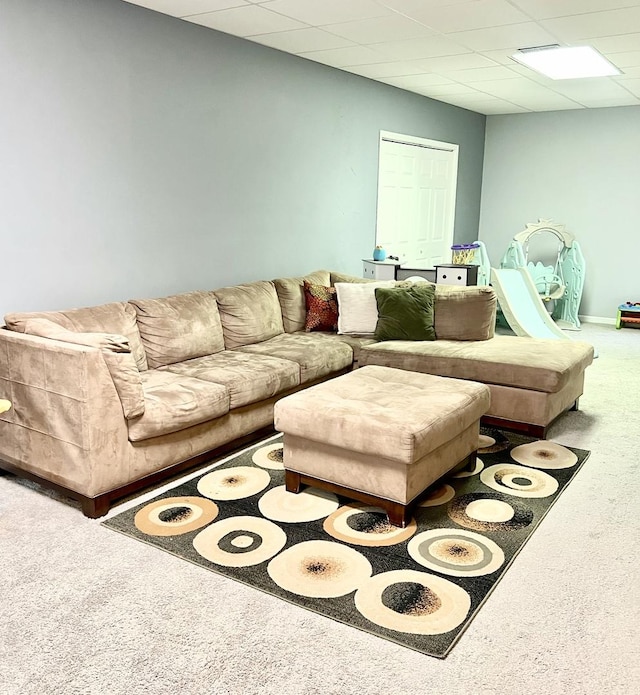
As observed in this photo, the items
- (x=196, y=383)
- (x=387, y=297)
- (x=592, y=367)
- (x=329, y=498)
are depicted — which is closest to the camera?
(x=329, y=498)

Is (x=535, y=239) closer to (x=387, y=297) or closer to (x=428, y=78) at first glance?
(x=428, y=78)

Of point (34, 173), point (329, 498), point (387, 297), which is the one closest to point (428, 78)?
point (387, 297)

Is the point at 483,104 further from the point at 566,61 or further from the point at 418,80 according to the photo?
the point at 566,61

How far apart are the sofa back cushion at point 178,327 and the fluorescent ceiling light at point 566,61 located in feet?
9.53

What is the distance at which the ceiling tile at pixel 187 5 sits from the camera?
3.68 meters

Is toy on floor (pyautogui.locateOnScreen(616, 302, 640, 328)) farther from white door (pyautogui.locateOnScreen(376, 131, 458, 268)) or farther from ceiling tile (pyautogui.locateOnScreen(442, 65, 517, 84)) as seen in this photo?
ceiling tile (pyautogui.locateOnScreen(442, 65, 517, 84))

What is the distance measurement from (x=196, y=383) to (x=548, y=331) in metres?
Result: 3.91

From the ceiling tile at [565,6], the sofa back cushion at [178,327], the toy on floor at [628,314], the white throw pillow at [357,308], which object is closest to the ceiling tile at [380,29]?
the ceiling tile at [565,6]

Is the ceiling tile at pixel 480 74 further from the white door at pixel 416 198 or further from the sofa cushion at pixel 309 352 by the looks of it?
the sofa cushion at pixel 309 352

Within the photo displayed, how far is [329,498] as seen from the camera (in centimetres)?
305

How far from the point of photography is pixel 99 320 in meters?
3.53

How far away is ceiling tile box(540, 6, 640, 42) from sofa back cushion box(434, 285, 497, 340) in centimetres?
169

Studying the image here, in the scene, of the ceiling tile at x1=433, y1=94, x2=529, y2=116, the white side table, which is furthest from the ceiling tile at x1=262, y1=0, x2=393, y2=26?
the ceiling tile at x1=433, y1=94, x2=529, y2=116

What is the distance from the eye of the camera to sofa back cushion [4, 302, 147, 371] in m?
3.19
